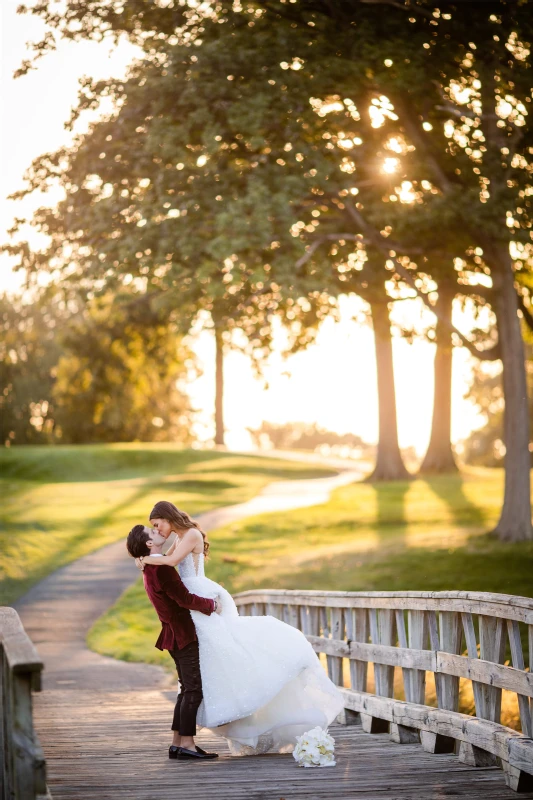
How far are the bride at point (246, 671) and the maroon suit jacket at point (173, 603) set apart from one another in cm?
8

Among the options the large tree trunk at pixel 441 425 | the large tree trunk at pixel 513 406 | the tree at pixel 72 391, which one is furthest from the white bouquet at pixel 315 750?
the tree at pixel 72 391

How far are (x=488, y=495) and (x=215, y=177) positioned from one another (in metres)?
18.8

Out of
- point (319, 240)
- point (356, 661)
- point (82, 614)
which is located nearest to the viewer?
point (356, 661)

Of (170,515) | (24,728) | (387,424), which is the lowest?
(24,728)

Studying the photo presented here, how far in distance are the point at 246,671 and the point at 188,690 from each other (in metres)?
0.48

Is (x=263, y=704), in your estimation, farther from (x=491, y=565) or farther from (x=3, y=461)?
(x=3, y=461)

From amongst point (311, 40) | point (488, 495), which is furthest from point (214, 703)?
point (488, 495)

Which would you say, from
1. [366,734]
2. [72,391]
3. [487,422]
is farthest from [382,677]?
[487,422]

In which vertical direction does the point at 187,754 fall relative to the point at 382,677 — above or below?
below

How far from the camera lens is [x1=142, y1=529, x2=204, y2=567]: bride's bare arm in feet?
26.6

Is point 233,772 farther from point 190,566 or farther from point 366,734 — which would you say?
point 366,734

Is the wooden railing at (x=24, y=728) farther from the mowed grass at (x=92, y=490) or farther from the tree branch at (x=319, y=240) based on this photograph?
the mowed grass at (x=92, y=490)

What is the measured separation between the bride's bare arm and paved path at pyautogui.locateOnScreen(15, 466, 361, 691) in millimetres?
6526

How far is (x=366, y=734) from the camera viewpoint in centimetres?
946
